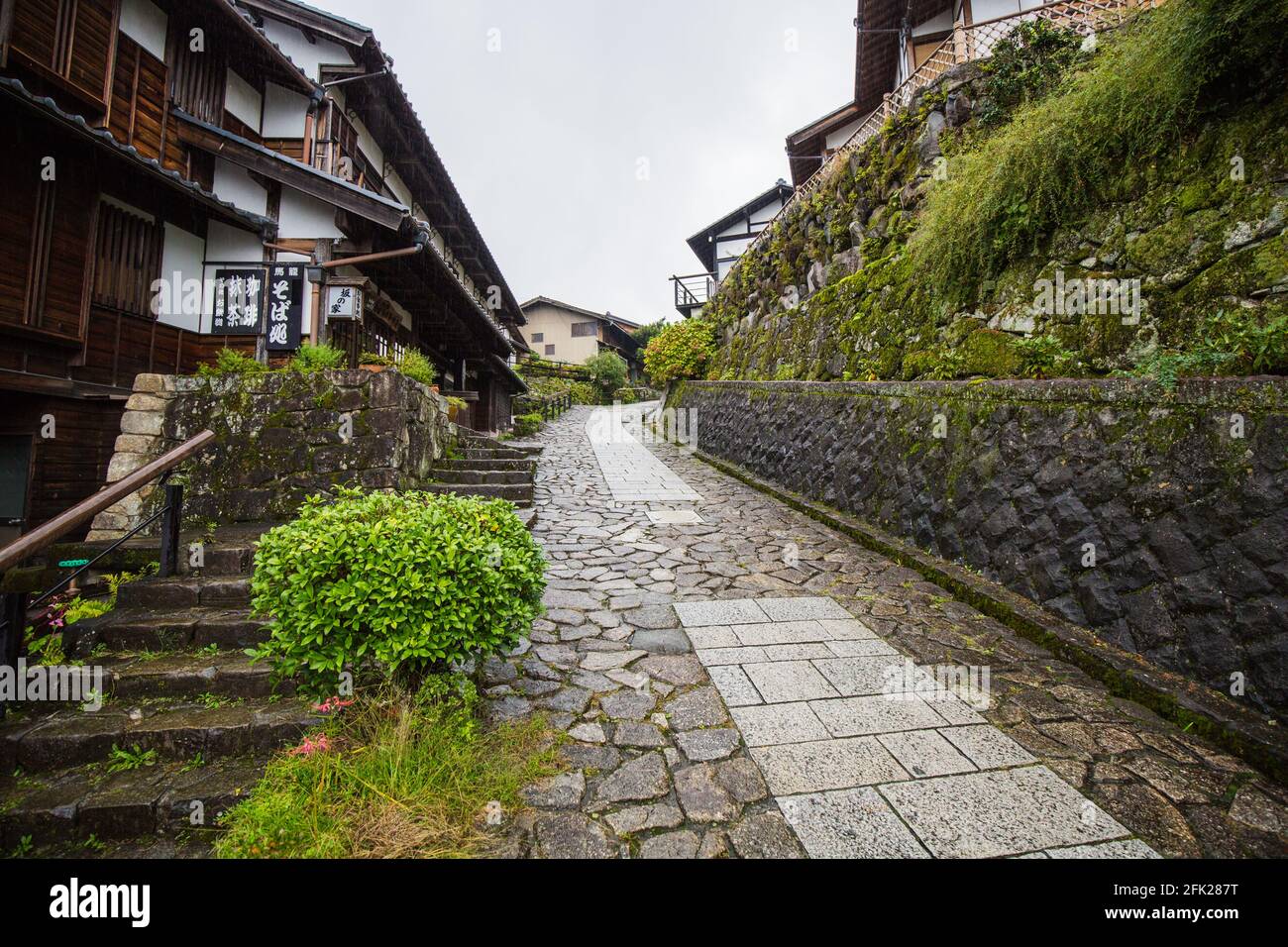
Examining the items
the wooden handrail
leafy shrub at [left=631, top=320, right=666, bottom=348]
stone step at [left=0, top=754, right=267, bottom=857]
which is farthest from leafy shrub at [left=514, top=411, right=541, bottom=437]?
leafy shrub at [left=631, top=320, right=666, bottom=348]

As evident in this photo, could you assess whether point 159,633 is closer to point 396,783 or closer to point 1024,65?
point 396,783

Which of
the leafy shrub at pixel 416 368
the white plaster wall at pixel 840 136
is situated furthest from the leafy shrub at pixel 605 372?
the leafy shrub at pixel 416 368

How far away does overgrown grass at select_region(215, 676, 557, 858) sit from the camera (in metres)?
2.26

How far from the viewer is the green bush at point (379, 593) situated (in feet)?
8.86

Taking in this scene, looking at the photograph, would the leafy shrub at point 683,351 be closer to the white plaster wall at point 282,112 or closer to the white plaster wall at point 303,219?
the white plaster wall at point 303,219

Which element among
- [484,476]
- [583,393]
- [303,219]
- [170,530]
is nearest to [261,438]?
[170,530]

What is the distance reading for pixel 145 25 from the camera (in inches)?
345

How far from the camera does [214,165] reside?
976 centimetres

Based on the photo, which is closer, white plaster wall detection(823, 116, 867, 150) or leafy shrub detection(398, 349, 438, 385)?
leafy shrub detection(398, 349, 438, 385)

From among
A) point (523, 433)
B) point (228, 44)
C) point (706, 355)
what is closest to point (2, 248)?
point (228, 44)

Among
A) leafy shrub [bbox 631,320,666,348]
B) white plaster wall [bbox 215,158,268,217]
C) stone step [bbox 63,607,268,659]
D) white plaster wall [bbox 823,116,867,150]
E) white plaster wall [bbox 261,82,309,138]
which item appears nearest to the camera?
stone step [bbox 63,607,268,659]

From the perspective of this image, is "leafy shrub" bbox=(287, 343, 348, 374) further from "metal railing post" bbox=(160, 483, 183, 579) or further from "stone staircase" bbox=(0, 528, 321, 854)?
"stone staircase" bbox=(0, 528, 321, 854)

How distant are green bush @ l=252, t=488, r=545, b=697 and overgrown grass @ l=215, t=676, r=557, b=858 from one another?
243 millimetres
